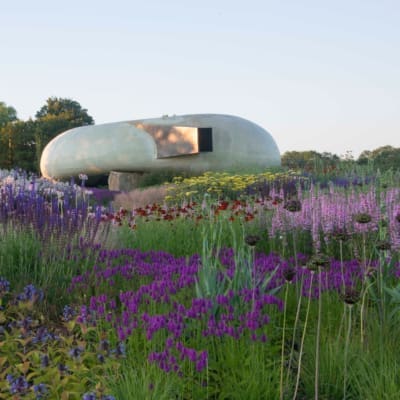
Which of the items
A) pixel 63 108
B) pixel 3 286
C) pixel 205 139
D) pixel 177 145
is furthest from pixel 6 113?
pixel 3 286

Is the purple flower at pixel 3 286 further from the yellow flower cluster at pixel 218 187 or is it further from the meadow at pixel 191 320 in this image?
the yellow flower cluster at pixel 218 187

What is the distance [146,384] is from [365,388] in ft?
4.27

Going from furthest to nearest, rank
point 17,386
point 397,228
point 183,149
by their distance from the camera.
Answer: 1. point 183,149
2. point 397,228
3. point 17,386

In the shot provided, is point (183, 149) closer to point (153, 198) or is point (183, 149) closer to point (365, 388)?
point (153, 198)

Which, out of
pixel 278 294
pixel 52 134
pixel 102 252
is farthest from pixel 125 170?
pixel 278 294

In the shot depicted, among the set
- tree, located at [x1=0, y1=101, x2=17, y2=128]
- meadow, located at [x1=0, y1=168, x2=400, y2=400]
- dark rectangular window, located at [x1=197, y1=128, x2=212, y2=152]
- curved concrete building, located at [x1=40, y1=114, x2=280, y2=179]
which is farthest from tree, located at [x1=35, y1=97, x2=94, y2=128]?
meadow, located at [x1=0, y1=168, x2=400, y2=400]

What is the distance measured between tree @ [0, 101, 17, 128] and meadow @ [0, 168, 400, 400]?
6609 centimetres

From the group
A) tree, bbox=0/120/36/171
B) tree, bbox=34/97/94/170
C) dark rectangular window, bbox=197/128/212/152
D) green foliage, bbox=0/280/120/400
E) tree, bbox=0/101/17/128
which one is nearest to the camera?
green foliage, bbox=0/280/120/400

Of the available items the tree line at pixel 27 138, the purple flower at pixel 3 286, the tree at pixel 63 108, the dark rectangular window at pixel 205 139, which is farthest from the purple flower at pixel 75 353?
the tree at pixel 63 108

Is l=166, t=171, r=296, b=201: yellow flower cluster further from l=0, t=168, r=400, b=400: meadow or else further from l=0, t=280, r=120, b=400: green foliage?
l=0, t=280, r=120, b=400: green foliage

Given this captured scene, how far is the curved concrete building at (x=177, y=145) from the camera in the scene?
26.3m

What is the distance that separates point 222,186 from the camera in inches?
666

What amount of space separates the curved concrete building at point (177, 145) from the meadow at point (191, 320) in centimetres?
1945

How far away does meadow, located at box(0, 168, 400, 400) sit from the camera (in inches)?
122
